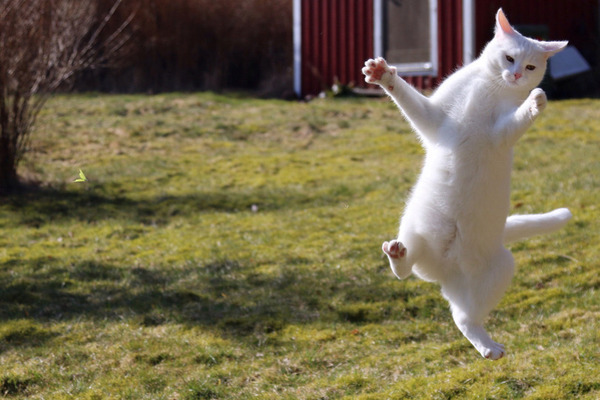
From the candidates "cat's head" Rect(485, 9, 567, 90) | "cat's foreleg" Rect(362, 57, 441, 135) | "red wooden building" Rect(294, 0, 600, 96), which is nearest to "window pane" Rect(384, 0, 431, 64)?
"red wooden building" Rect(294, 0, 600, 96)

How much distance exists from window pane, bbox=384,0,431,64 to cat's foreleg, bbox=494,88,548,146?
37.6 feet

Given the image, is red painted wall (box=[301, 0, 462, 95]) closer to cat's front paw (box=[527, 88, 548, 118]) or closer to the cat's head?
the cat's head

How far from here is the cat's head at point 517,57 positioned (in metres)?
2.81

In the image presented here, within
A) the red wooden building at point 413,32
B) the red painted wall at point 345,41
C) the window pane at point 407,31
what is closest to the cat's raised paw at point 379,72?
the red wooden building at point 413,32

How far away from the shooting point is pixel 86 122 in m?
12.6

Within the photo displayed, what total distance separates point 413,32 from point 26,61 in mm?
8024

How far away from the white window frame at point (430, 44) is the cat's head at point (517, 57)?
37.0 ft

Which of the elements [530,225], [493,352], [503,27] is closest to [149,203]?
[530,225]

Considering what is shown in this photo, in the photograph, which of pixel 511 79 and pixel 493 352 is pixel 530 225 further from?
pixel 511 79

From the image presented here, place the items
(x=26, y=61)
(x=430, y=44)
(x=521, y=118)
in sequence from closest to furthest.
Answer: (x=521, y=118) → (x=26, y=61) → (x=430, y=44)

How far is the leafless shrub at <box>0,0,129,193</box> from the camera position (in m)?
8.36

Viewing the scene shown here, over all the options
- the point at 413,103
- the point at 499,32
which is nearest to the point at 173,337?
the point at 413,103

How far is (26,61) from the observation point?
8641mm

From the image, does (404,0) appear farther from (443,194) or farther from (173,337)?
(443,194)
